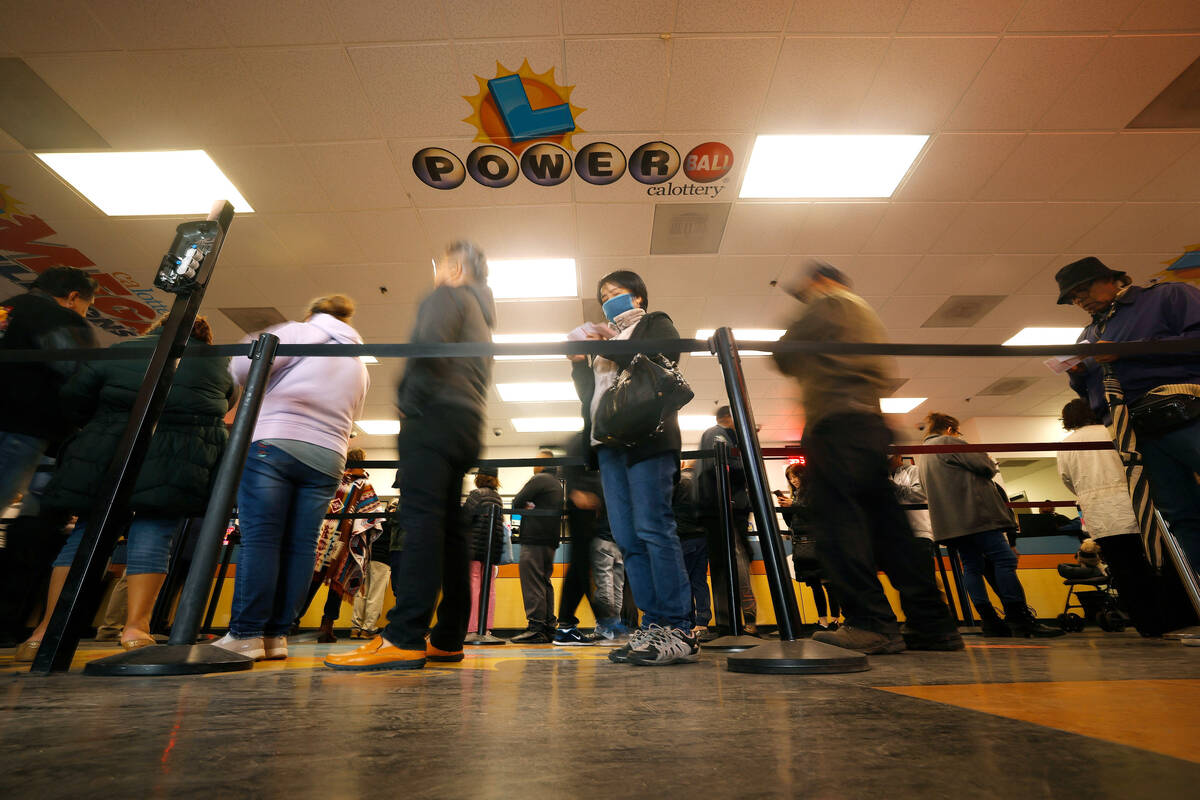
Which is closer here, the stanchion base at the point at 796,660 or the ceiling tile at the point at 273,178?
the stanchion base at the point at 796,660

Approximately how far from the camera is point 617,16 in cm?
283

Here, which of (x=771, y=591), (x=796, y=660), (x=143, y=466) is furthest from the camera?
(x=143, y=466)

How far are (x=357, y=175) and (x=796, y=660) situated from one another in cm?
401

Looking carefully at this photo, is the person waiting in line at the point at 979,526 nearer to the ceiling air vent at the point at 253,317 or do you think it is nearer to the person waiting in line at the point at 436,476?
the person waiting in line at the point at 436,476

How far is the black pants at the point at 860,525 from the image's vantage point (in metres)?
1.67

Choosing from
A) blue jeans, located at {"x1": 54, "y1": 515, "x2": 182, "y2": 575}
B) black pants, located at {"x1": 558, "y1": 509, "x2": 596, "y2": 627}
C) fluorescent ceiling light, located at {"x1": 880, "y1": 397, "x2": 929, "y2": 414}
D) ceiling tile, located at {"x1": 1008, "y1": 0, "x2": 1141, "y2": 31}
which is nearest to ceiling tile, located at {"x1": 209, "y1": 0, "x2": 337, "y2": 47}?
blue jeans, located at {"x1": 54, "y1": 515, "x2": 182, "y2": 575}

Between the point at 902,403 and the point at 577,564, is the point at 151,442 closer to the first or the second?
the point at 577,564

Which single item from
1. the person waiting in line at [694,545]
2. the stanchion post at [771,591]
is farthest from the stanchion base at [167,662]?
the person waiting in line at [694,545]

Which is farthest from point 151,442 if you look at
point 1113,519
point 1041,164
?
point 1041,164

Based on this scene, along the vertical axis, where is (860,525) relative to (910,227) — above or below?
below

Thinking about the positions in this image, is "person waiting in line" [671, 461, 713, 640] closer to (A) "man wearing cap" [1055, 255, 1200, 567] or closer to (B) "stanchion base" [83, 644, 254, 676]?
(A) "man wearing cap" [1055, 255, 1200, 567]

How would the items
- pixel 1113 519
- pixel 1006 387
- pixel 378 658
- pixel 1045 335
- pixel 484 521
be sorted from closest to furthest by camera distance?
pixel 378 658
pixel 1113 519
pixel 484 521
pixel 1045 335
pixel 1006 387

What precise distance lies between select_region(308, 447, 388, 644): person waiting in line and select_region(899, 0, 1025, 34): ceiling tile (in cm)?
383

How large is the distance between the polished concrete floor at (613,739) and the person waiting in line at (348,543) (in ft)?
8.58
